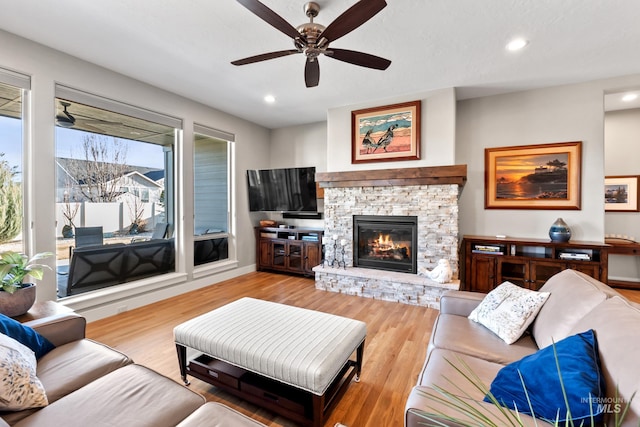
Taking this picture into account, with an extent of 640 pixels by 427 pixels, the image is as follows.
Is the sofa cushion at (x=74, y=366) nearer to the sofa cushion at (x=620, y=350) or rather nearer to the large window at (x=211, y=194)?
the sofa cushion at (x=620, y=350)

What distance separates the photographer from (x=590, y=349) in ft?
3.60

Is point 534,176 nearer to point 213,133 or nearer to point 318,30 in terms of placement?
point 318,30

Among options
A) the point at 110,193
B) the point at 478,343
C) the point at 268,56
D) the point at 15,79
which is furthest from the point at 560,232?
the point at 15,79

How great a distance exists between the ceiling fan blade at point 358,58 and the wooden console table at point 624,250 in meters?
4.18

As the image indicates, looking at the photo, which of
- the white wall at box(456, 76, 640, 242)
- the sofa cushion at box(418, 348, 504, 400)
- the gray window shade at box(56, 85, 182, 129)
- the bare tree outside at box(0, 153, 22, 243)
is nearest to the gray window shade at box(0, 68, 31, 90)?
the gray window shade at box(56, 85, 182, 129)

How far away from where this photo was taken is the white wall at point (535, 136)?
3.59 m

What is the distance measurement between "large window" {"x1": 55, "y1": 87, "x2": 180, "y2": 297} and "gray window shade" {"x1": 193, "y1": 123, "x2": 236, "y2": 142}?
14.2 inches

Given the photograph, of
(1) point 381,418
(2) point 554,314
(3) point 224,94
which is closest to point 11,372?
(1) point 381,418

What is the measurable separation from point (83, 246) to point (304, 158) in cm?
365

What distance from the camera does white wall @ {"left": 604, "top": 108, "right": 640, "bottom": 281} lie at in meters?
4.32

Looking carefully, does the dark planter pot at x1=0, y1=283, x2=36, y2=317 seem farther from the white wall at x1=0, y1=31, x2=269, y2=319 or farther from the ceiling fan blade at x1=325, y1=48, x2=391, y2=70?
the ceiling fan blade at x1=325, y1=48, x2=391, y2=70

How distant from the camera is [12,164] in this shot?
2.67 m

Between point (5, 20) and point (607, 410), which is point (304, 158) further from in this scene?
point (607, 410)

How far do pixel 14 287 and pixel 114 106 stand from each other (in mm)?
2326
